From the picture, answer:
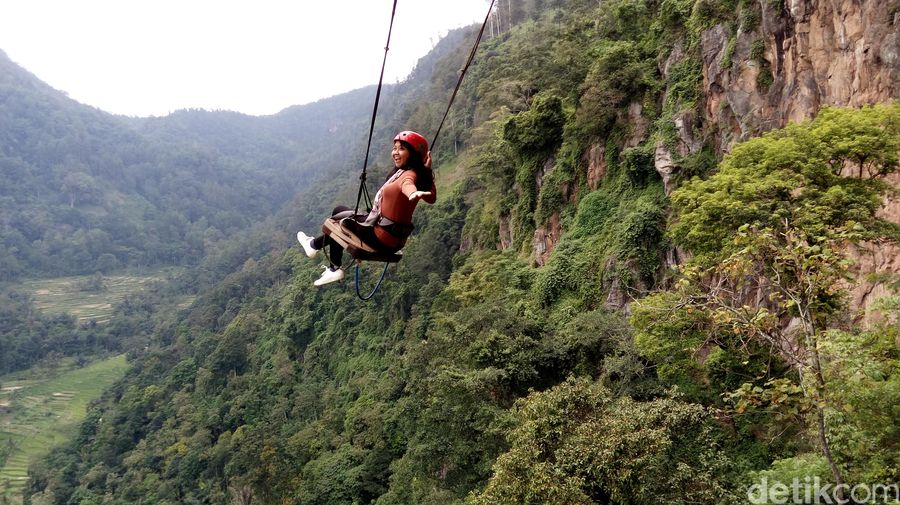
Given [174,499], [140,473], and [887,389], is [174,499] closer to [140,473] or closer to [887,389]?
[140,473]

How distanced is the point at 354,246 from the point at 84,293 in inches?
4498

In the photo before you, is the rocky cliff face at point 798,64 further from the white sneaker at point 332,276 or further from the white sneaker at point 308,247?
the white sneaker at point 308,247

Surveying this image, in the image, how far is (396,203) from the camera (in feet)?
16.2

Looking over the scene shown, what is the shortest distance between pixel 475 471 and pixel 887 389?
10.4m

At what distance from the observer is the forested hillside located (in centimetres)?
655

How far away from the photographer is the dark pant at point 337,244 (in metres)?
5.09

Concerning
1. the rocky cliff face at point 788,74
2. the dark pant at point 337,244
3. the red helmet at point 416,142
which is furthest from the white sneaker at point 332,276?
the rocky cliff face at point 788,74

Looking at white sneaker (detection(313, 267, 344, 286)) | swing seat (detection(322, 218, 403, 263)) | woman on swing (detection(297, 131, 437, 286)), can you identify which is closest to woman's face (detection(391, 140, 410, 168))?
woman on swing (detection(297, 131, 437, 286))

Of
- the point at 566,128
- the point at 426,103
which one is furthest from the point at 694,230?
the point at 426,103

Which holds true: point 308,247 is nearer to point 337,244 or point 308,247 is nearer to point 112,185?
point 337,244

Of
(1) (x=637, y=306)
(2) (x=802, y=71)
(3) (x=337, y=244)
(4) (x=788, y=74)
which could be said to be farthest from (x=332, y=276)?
(4) (x=788, y=74)

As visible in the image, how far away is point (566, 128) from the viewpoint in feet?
70.8

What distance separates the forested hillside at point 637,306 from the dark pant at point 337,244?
372cm

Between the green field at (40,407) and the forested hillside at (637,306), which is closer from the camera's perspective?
the forested hillside at (637,306)
